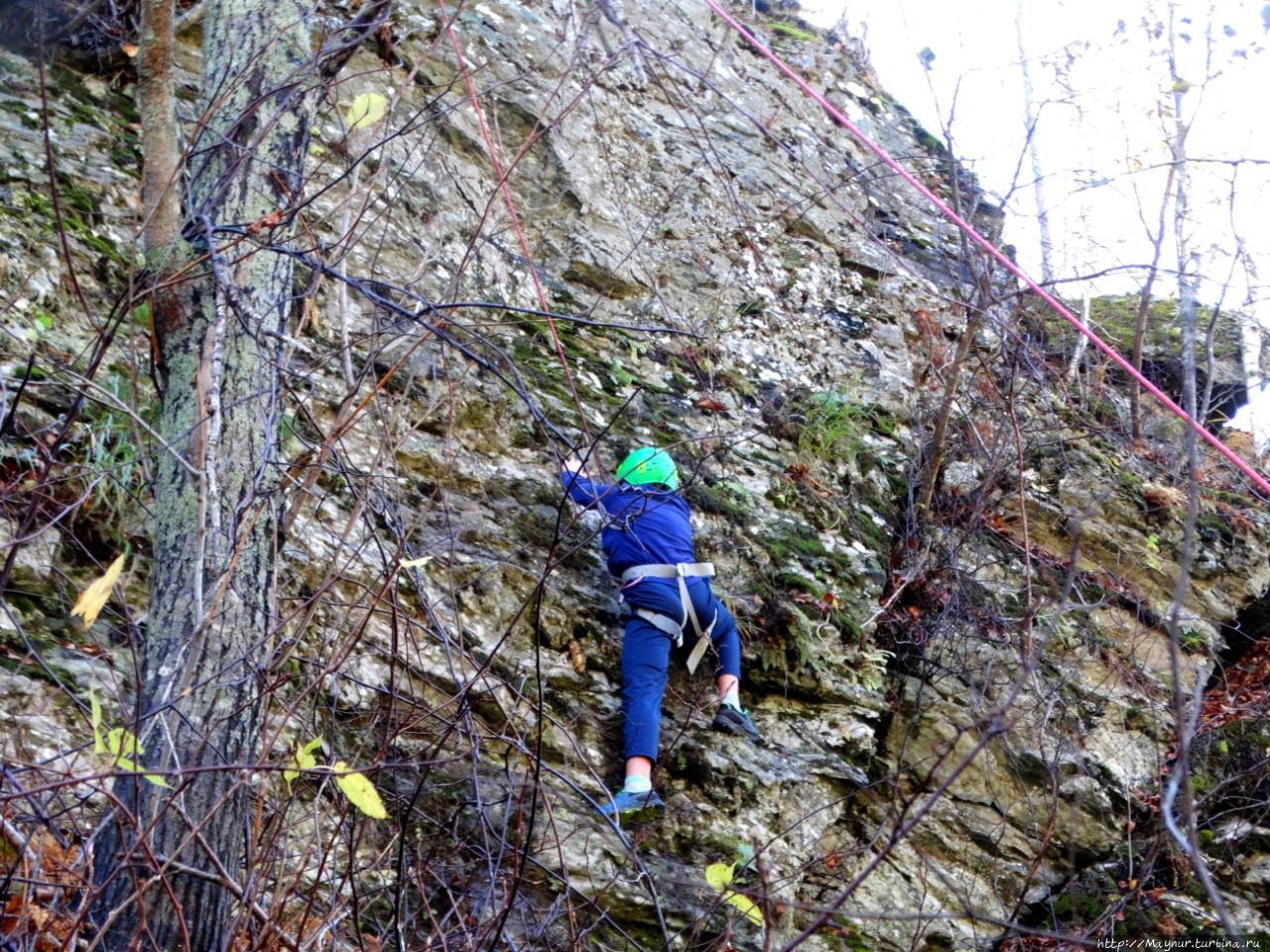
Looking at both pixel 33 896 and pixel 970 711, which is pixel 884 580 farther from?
pixel 33 896

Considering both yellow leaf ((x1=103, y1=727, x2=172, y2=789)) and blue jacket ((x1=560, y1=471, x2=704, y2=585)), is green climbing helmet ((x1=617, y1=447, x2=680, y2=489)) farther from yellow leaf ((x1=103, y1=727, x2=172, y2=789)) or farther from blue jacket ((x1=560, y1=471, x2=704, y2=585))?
yellow leaf ((x1=103, y1=727, x2=172, y2=789))

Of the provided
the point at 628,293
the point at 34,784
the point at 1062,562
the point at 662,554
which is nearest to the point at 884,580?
the point at 1062,562

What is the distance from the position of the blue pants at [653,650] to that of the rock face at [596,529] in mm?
196

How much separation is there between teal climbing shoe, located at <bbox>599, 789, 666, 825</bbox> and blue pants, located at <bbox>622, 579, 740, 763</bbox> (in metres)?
0.16

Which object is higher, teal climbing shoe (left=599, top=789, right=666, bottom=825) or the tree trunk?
the tree trunk

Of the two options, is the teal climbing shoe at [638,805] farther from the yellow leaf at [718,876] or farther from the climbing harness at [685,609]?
the yellow leaf at [718,876]

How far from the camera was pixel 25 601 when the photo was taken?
3455mm

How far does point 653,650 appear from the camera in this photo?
451 centimetres

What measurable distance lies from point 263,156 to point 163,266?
1.25 ft

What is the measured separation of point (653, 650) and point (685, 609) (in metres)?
0.24

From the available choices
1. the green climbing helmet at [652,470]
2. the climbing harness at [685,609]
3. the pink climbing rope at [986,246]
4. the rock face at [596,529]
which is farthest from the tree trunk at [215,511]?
the green climbing helmet at [652,470]

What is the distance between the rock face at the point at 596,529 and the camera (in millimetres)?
3090

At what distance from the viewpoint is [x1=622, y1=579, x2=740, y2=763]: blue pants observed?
4285 mm

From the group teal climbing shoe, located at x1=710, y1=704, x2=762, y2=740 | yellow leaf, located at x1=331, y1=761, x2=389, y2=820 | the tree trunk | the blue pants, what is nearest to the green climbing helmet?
the blue pants
